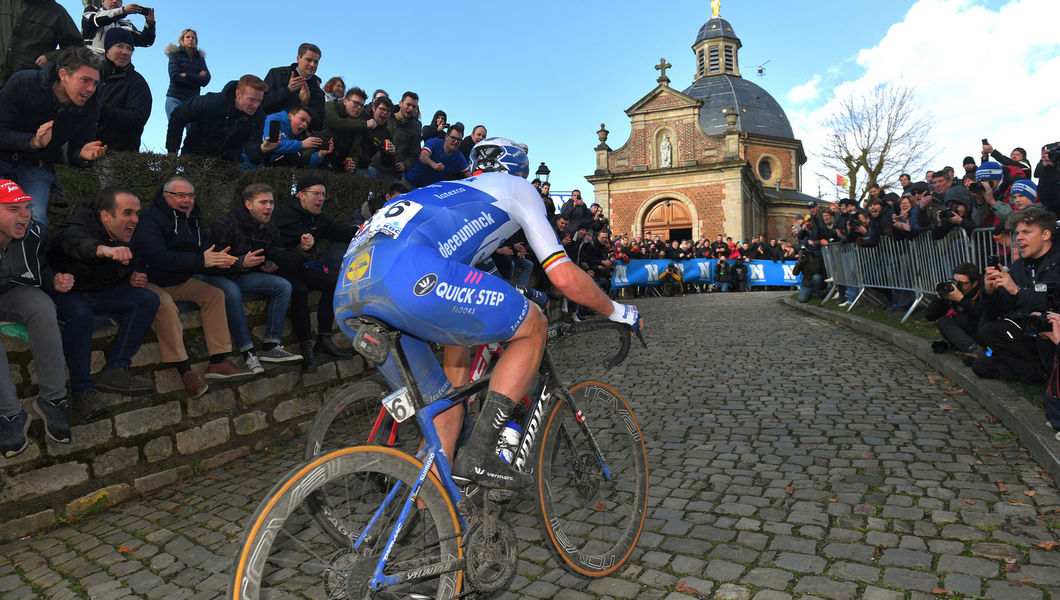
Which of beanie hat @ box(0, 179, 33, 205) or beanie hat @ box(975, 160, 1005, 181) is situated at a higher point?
beanie hat @ box(975, 160, 1005, 181)

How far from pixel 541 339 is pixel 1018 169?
9.47 metres

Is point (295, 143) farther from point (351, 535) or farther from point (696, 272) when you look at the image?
point (696, 272)

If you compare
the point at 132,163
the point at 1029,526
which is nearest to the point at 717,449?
the point at 1029,526

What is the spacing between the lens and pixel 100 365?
452 cm

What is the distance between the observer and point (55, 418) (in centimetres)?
400

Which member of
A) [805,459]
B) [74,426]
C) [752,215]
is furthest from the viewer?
[752,215]

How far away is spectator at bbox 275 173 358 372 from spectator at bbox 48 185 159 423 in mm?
1377

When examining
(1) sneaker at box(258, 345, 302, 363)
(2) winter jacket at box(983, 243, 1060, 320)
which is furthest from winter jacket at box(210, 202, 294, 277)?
(2) winter jacket at box(983, 243, 1060, 320)

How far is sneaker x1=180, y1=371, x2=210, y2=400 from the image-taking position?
16.1ft

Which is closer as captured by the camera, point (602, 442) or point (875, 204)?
point (602, 442)

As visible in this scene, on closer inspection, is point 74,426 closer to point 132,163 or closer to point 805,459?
point 132,163

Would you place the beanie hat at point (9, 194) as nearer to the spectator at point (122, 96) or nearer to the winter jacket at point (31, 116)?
the winter jacket at point (31, 116)

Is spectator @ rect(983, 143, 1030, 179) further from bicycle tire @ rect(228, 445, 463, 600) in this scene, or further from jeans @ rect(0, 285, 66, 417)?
jeans @ rect(0, 285, 66, 417)

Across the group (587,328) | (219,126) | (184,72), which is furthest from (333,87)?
(587,328)
